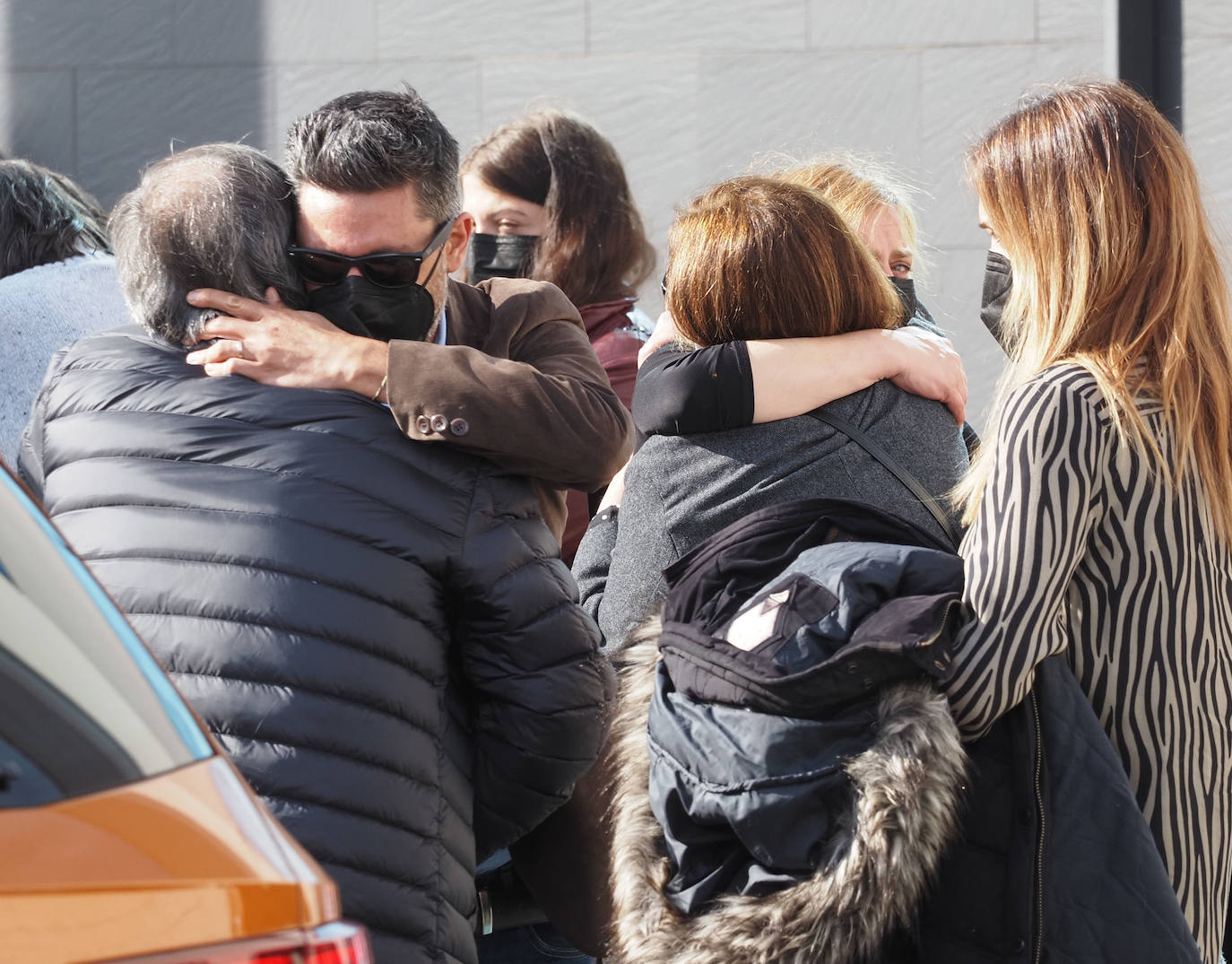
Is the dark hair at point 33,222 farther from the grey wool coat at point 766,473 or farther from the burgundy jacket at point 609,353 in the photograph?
the grey wool coat at point 766,473

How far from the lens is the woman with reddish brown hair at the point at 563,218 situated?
12.6 ft

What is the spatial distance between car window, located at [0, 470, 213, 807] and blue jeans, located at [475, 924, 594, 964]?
5.04 ft

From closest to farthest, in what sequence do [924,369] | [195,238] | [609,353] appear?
[195,238]
[924,369]
[609,353]

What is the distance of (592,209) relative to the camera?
391 cm

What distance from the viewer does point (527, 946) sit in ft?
8.50

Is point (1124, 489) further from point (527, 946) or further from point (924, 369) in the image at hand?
point (527, 946)

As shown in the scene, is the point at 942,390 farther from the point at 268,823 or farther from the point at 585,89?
the point at 585,89

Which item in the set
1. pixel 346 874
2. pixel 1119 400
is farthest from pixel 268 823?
pixel 1119 400

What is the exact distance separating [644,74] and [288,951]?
5565mm

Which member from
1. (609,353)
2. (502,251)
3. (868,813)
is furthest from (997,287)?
(502,251)

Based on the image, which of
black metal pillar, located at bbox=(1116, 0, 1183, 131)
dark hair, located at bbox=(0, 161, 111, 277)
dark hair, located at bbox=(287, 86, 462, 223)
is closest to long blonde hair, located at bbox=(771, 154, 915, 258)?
dark hair, located at bbox=(287, 86, 462, 223)

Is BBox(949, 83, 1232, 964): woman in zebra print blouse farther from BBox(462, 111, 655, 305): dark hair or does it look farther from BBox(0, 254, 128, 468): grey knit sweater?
BBox(0, 254, 128, 468): grey knit sweater

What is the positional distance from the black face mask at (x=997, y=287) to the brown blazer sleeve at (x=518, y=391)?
774 millimetres

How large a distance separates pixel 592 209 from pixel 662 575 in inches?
72.5
